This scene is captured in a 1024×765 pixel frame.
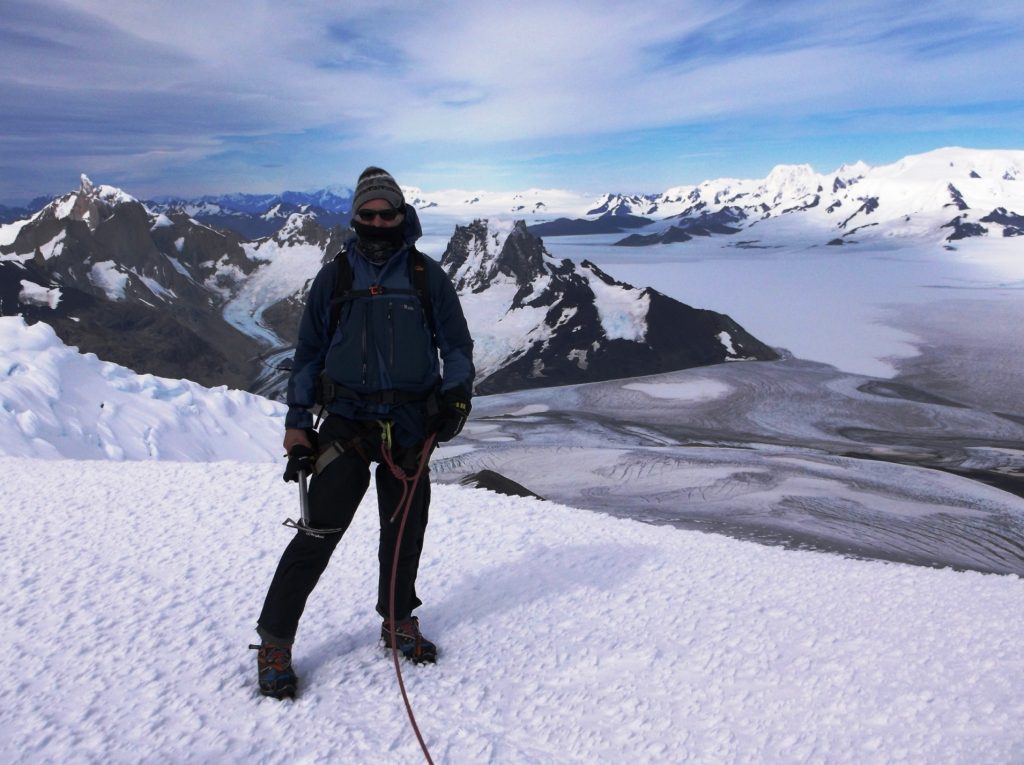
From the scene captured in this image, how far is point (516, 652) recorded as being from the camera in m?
4.74

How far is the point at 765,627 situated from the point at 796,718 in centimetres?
110

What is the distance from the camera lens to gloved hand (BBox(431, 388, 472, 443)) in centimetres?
417

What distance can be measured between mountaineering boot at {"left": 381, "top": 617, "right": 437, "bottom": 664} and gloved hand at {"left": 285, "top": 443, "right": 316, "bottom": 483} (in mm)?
1229

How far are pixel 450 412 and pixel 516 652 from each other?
1.73 meters

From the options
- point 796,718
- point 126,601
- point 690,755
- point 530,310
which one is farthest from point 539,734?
point 530,310

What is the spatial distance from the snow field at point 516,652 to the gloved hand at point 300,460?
1.28 m

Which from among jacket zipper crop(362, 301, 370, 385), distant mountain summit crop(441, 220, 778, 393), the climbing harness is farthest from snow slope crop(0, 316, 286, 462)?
distant mountain summit crop(441, 220, 778, 393)

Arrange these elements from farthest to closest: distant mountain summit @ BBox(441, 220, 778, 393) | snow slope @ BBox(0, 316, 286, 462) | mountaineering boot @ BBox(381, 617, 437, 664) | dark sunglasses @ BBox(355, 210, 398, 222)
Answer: distant mountain summit @ BBox(441, 220, 778, 393) < snow slope @ BBox(0, 316, 286, 462) < mountaineering boot @ BBox(381, 617, 437, 664) < dark sunglasses @ BBox(355, 210, 398, 222)

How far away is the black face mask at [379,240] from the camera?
4.04 metres

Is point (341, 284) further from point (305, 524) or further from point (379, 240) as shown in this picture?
point (305, 524)

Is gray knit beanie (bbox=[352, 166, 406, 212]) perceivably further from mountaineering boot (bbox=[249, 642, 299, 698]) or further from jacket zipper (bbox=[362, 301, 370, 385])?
mountaineering boot (bbox=[249, 642, 299, 698])

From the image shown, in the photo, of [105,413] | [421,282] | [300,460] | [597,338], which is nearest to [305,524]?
[300,460]

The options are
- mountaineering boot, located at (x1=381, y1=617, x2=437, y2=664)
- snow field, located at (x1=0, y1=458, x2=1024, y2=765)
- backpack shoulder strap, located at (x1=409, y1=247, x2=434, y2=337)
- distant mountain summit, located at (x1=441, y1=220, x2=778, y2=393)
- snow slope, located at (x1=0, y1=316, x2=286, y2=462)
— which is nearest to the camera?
snow field, located at (x1=0, y1=458, x2=1024, y2=765)

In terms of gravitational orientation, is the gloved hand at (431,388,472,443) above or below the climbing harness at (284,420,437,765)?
above
